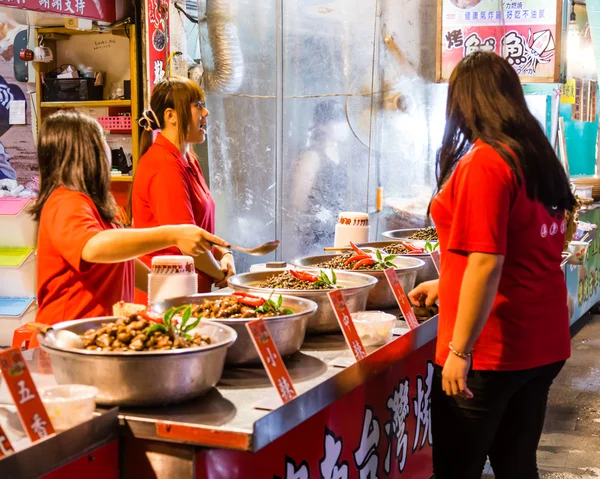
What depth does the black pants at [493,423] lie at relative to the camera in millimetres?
2492

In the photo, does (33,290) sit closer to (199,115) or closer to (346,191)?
(346,191)

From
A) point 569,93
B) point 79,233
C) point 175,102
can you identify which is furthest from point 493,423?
point 569,93

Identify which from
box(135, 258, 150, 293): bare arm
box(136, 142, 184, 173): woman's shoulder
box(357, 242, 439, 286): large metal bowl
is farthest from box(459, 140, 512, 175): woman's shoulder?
box(136, 142, 184, 173): woman's shoulder

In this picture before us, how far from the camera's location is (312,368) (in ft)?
7.82

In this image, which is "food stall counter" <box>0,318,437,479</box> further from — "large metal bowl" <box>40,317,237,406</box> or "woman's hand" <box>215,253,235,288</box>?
"woman's hand" <box>215,253,235,288</box>

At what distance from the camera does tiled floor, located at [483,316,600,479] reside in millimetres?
4488

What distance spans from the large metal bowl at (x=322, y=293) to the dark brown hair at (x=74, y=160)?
559 mm

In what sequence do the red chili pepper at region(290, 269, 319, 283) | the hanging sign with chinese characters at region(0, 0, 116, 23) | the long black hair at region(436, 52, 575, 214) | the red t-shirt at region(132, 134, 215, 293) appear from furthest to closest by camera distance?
1. the hanging sign with chinese characters at region(0, 0, 116, 23)
2. the red t-shirt at region(132, 134, 215, 293)
3. the red chili pepper at region(290, 269, 319, 283)
4. the long black hair at region(436, 52, 575, 214)

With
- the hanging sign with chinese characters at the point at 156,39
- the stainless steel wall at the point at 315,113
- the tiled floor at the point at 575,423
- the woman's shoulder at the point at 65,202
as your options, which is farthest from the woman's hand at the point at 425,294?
the hanging sign with chinese characters at the point at 156,39

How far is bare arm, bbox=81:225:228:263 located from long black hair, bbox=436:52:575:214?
85 cm

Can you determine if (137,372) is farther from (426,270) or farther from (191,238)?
(426,270)

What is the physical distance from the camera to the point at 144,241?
244cm

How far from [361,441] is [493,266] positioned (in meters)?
0.90

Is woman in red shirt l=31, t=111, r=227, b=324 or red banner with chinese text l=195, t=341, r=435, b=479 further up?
woman in red shirt l=31, t=111, r=227, b=324
